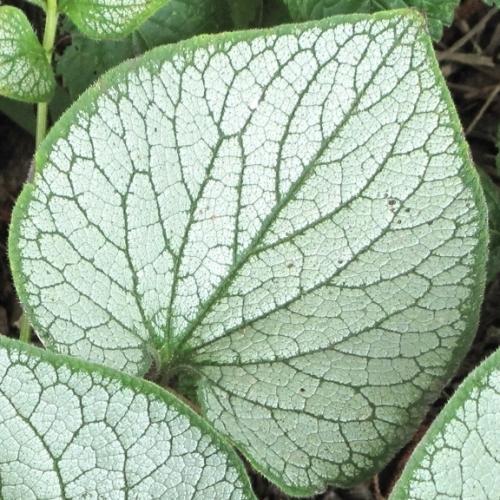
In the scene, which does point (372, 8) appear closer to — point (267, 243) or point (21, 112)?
point (267, 243)

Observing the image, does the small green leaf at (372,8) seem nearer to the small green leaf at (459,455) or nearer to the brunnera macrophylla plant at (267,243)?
the brunnera macrophylla plant at (267,243)

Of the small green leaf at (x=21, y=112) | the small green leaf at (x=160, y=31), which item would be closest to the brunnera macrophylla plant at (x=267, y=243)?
the small green leaf at (x=160, y=31)

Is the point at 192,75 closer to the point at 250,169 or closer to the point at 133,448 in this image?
the point at 250,169

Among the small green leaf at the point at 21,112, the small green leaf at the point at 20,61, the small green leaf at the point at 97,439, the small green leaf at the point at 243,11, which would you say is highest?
the small green leaf at the point at 243,11

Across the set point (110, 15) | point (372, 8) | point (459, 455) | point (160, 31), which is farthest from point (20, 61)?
point (459, 455)

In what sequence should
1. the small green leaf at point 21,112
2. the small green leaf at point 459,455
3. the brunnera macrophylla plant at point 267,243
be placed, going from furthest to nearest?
1. the small green leaf at point 21,112
2. the brunnera macrophylla plant at point 267,243
3. the small green leaf at point 459,455

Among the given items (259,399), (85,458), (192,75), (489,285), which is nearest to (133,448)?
(85,458)
